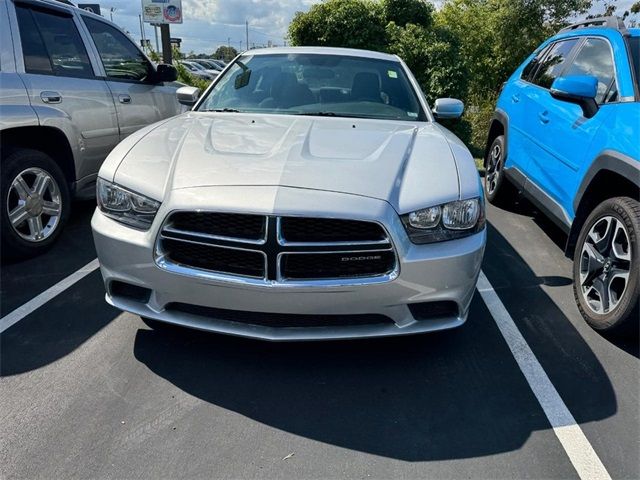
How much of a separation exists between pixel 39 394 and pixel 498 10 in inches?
535

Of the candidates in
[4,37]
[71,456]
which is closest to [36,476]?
[71,456]

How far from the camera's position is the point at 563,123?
12.9 ft

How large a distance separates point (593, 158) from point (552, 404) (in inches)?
69.1

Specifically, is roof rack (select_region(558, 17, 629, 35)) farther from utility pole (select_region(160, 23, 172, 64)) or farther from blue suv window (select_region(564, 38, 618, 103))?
utility pole (select_region(160, 23, 172, 64))

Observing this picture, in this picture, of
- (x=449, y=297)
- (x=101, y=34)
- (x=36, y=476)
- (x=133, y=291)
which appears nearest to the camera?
(x=36, y=476)

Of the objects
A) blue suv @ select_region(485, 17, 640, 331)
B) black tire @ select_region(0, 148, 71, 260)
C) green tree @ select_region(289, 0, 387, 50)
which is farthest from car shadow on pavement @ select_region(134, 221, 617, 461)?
green tree @ select_region(289, 0, 387, 50)

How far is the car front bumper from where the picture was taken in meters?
2.33

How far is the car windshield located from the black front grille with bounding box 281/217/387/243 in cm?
157

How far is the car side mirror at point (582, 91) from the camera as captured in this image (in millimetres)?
3480

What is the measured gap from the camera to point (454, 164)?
2773 mm

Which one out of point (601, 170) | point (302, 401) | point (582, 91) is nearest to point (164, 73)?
point (582, 91)

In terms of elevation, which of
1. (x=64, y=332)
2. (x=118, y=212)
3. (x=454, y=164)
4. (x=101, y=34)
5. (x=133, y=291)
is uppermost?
(x=101, y=34)

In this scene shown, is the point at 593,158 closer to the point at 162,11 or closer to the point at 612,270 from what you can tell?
the point at 612,270

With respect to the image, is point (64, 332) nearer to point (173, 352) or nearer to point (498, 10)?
point (173, 352)
